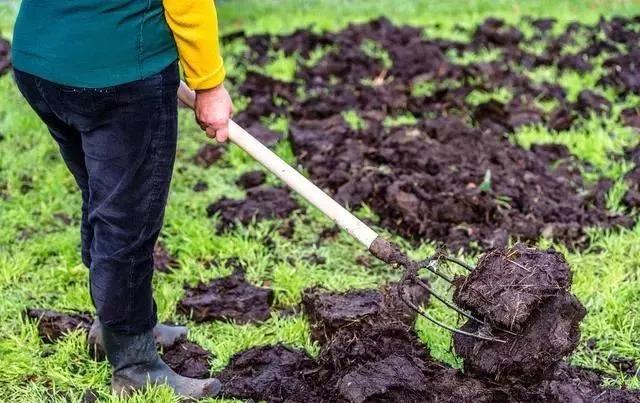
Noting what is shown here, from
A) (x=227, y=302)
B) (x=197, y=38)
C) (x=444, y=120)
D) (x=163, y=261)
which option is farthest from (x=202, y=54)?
(x=444, y=120)

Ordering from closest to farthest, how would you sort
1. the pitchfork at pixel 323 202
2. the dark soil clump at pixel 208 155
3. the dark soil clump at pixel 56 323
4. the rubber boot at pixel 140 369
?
the pitchfork at pixel 323 202 < the rubber boot at pixel 140 369 < the dark soil clump at pixel 56 323 < the dark soil clump at pixel 208 155

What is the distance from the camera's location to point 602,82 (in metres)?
6.68

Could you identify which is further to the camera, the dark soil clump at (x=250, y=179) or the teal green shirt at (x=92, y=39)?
the dark soil clump at (x=250, y=179)

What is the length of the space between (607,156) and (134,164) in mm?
3555

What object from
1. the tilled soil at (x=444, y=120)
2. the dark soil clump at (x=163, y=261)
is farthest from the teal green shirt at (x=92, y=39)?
the tilled soil at (x=444, y=120)

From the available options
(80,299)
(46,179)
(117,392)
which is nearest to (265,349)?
(117,392)

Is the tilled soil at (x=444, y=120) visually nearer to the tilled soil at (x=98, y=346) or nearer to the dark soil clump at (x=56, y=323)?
the tilled soil at (x=98, y=346)

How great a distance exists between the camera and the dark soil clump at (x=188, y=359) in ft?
11.4

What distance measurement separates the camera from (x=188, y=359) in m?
3.54

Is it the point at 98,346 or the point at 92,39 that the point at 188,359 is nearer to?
the point at 98,346

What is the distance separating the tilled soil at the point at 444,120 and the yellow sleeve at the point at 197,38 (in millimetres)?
2023

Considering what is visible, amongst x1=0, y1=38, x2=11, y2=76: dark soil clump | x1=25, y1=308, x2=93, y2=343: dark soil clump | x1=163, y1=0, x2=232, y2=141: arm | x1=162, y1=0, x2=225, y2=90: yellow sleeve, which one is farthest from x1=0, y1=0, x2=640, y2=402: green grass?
x1=162, y1=0, x2=225, y2=90: yellow sleeve

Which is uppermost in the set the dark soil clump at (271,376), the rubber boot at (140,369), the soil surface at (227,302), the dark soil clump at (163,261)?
the rubber boot at (140,369)

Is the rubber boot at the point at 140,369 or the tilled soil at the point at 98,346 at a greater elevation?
the rubber boot at the point at 140,369
